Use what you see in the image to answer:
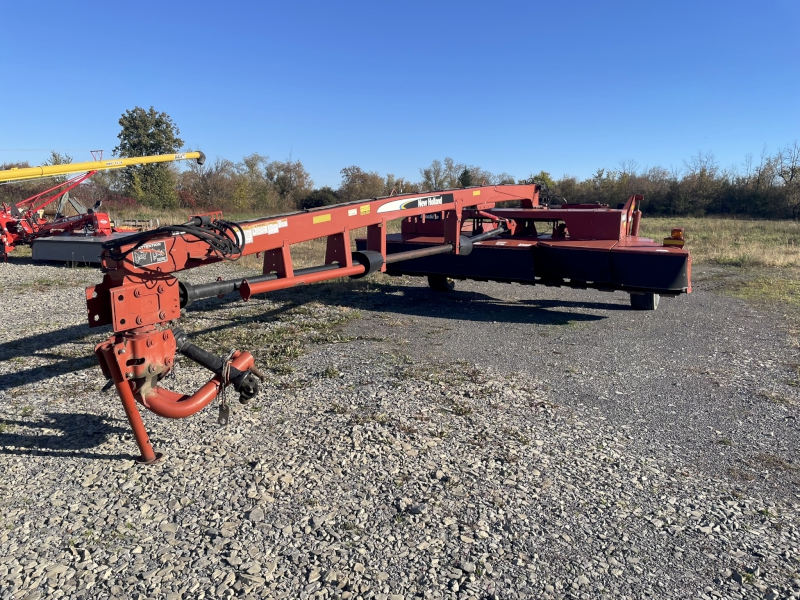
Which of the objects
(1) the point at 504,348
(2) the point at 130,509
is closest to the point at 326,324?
(1) the point at 504,348

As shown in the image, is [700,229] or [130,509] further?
[700,229]

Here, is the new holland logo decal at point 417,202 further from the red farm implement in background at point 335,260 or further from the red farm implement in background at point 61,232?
the red farm implement in background at point 61,232

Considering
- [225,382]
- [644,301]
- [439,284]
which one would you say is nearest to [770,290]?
[644,301]

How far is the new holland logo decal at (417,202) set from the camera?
A: 18.5 ft

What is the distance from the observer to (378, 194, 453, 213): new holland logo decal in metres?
5.64

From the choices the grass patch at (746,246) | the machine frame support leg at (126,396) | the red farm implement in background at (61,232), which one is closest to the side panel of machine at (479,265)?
the machine frame support leg at (126,396)

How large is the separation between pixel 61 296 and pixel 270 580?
8446 millimetres

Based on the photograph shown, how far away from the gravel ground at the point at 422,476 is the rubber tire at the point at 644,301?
5.90ft

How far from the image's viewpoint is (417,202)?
614cm

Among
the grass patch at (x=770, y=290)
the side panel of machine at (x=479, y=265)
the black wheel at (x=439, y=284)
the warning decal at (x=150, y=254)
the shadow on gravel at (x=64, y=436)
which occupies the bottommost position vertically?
the shadow on gravel at (x=64, y=436)

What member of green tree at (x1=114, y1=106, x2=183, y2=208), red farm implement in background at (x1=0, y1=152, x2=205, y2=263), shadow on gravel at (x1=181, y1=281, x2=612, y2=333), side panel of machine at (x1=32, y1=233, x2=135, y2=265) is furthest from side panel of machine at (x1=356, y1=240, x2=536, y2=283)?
green tree at (x1=114, y1=106, x2=183, y2=208)

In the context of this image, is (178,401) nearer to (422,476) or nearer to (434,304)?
(422,476)

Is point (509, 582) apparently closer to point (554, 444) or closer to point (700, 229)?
point (554, 444)

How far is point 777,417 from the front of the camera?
434 centimetres
